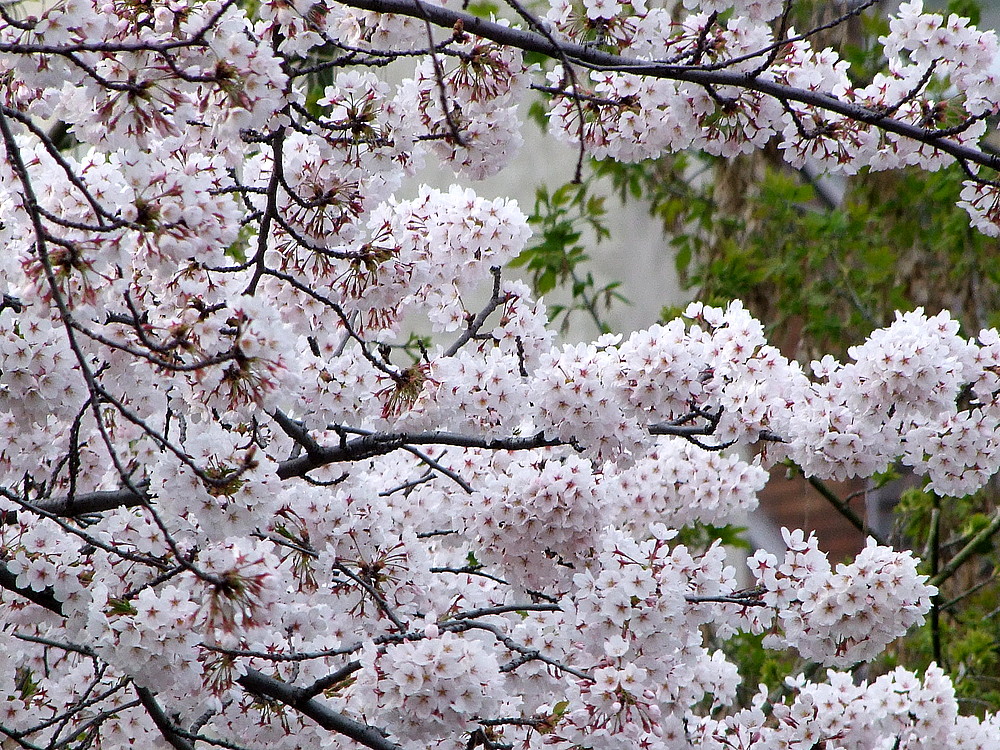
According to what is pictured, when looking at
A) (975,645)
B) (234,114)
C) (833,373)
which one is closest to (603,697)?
(833,373)

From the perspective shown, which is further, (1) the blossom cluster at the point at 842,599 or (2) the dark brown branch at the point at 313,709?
(1) the blossom cluster at the point at 842,599

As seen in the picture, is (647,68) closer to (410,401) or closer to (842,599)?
(410,401)

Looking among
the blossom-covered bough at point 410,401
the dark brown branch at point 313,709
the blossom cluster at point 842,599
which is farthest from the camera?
the blossom cluster at point 842,599

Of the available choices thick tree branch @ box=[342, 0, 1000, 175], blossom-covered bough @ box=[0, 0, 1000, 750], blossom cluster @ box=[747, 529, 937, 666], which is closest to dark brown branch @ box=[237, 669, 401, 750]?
blossom-covered bough @ box=[0, 0, 1000, 750]

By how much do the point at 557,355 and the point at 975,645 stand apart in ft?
7.70

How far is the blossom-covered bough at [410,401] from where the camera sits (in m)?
2.37

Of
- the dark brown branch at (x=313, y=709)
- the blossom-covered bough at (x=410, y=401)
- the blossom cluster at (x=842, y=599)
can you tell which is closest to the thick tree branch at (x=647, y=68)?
the blossom-covered bough at (x=410, y=401)

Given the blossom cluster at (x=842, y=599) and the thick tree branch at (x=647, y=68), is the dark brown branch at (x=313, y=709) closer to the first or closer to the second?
the blossom cluster at (x=842, y=599)

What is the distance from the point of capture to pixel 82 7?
88.0 inches

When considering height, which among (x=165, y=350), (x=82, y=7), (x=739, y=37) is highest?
(x=739, y=37)

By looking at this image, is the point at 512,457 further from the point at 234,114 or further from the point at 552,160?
the point at 552,160

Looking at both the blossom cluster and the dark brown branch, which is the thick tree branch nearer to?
the blossom cluster

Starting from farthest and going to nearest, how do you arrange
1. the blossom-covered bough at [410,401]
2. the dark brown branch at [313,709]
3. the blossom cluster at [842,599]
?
1. the blossom cluster at [842,599]
2. the dark brown branch at [313,709]
3. the blossom-covered bough at [410,401]

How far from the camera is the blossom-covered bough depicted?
7.76 feet
